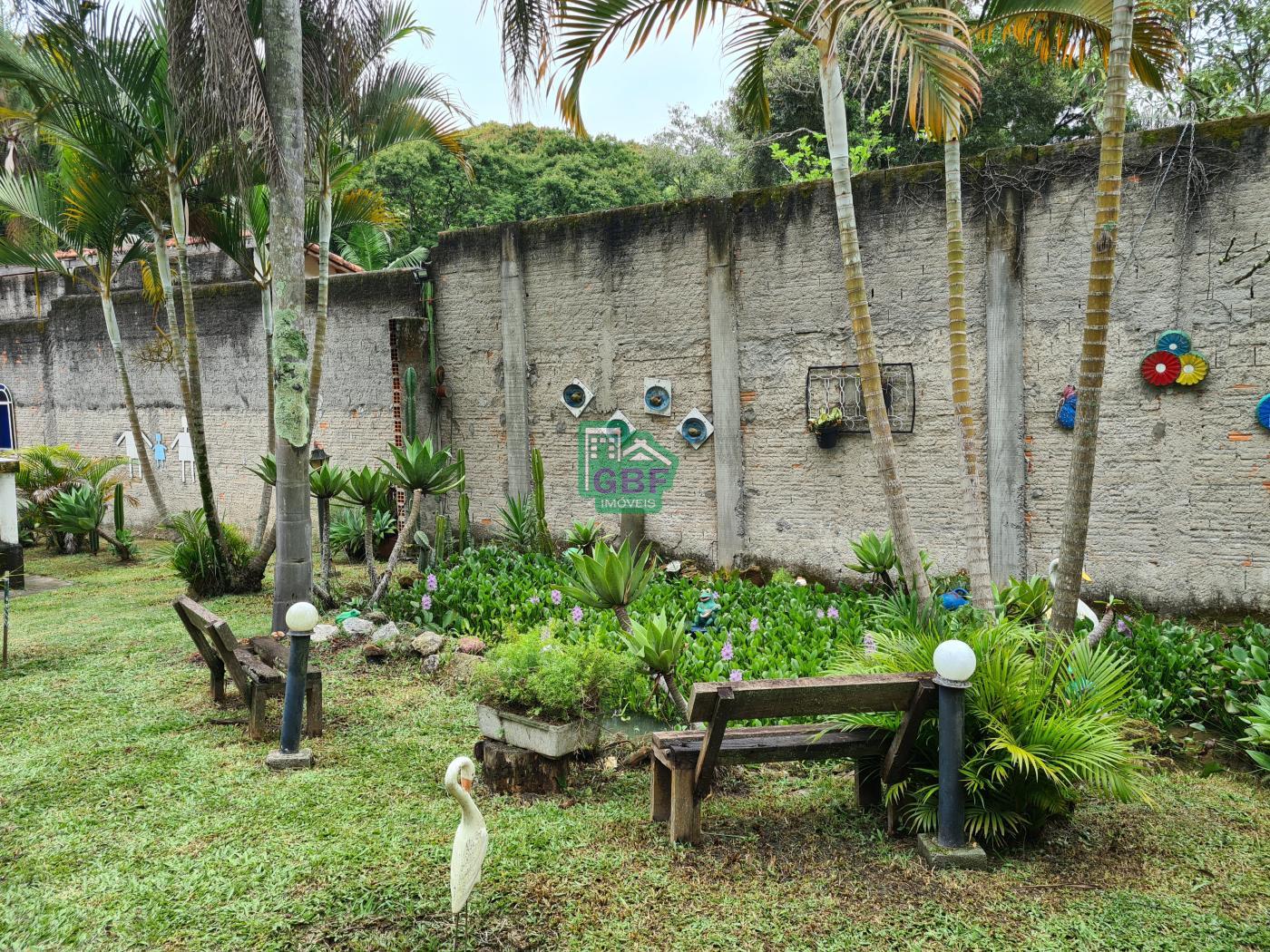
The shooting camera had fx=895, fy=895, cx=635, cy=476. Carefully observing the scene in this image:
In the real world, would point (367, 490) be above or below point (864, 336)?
below

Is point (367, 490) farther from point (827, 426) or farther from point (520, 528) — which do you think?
point (827, 426)

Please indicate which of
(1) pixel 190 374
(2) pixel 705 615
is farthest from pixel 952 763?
(1) pixel 190 374

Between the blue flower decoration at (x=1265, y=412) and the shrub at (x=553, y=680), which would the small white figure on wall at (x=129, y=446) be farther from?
the blue flower decoration at (x=1265, y=412)

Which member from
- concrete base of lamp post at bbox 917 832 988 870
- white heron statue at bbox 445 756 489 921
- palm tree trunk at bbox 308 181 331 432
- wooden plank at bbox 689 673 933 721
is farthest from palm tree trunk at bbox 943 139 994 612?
palm tree trunk at bbox 308 181 331 432

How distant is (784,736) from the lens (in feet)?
12.2

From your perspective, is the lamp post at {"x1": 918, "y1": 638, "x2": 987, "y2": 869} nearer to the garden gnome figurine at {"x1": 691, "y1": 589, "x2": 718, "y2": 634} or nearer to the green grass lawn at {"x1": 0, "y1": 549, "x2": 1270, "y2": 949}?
the green grass lawn at {"x1": 0, "y1": 549, "x2": 1270, "y2": 949}

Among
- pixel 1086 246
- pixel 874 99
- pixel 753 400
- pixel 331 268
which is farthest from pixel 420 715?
pixel 874 99

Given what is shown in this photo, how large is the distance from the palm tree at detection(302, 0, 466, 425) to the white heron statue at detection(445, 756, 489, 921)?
17.2 ft

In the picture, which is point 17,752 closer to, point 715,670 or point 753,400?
point 715,670

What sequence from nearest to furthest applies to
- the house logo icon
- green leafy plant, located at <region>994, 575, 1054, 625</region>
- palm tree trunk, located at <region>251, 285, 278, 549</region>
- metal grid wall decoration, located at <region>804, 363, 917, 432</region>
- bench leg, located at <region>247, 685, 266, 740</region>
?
bench leg, located at <region>247, 685, 266, 740</region> < green leafy plant, located at <region>994, 575, 1054, 625</region> < metal grid wall decoration, located at <region>804, 363, 917, 432</region> < the house logo icon < palm tree trunk, located at <region>251, 285, 278, 549</region>

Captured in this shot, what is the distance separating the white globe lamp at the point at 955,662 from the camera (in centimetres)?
327

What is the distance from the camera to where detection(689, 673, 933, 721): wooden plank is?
3.34 meters

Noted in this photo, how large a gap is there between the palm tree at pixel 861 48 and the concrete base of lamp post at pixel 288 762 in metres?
3.28

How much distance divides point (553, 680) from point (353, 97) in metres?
5.89
